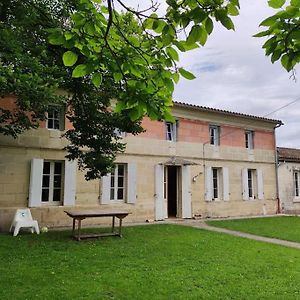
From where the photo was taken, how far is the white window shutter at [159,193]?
45.7 feet

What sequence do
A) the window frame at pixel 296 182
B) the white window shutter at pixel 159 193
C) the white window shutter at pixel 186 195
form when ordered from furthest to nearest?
1. the window frame at pixel 296 182
2. the white window shutter at pixel 186 195
3. the white window shutter at pixel 159 193

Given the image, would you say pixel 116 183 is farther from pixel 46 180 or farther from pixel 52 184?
pixel 46 180

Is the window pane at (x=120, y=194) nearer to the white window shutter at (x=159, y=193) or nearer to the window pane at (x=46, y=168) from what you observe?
the white window shutter at (x=159, y=193)

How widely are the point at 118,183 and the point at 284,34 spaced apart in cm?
1159

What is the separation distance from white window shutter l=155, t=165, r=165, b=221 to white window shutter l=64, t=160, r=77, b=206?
3.64 meters

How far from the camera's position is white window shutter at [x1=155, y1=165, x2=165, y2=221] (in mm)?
13922

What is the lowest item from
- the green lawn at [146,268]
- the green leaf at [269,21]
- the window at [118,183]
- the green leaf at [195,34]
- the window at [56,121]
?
the green lawn at [146,268]

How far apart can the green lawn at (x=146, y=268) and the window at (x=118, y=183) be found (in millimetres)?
3883

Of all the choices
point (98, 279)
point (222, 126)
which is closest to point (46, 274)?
point (98, 279)

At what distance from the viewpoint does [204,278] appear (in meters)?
5.52

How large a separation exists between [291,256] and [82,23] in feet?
23.0

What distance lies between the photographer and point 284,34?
2.17 m

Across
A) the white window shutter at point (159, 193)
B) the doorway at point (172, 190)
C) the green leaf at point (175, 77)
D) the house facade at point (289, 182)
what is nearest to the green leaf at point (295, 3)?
the green leaf at point (175, 77)

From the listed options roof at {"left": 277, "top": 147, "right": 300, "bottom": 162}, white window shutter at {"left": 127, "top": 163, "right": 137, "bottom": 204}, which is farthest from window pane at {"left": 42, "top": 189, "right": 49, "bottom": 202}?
roof at {"left": 277, "top": 147, "right": 300, "bottom": 162}
